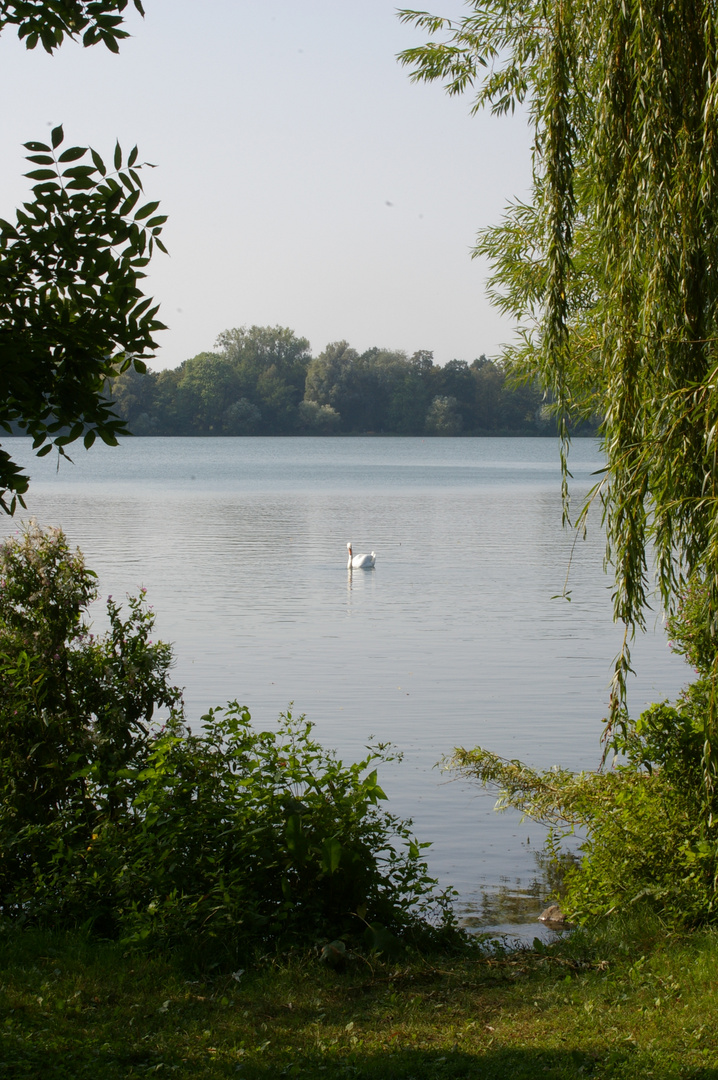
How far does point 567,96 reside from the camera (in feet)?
20.4

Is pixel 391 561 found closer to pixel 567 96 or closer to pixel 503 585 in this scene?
pixel 503 585

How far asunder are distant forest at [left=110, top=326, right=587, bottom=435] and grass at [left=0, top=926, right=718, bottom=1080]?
122760mm

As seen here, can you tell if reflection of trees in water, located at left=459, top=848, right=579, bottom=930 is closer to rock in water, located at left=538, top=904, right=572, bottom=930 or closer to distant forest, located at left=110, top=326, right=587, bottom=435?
rock in water, located at left=538, top=904, right=572, bottom=930

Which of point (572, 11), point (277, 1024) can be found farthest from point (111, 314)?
point (572, 11)

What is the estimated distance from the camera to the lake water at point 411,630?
1052 cm

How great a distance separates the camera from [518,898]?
7.85 meters

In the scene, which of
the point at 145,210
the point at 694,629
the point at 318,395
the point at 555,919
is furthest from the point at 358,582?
the point at 318,395

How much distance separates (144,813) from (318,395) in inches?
5074

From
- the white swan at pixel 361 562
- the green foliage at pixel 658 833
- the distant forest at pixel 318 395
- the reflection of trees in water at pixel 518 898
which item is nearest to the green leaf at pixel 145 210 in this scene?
the green foliage at pixel 658 833

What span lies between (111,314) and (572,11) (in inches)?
147

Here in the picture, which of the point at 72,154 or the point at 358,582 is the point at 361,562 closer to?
the point at 358,582

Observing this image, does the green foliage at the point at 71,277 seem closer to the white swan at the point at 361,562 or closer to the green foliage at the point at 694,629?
the green foliage at the point at 694,629

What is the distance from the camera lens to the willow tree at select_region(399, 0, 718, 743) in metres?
5.38

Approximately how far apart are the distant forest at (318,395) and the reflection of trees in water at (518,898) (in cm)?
11978
